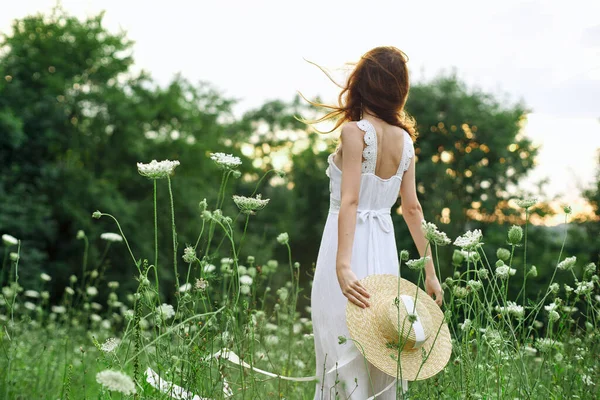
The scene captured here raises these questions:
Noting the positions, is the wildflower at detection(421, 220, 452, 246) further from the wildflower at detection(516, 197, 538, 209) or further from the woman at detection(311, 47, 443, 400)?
the wildflower at detection(516, 197, 538, 209)

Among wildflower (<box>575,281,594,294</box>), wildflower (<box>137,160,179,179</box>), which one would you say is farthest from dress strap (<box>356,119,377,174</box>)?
wildflower (<box>575,281,594,294</box>)

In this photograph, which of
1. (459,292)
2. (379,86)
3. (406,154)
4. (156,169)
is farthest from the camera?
(406,154)

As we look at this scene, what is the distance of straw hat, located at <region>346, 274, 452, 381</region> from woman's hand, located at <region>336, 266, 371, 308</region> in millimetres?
30

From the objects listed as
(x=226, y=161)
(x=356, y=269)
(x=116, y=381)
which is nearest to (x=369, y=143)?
(x=356, y=269)

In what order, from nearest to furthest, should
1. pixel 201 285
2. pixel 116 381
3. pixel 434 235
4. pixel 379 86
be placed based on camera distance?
pixel 116 381 → pixel 434 235 → pixel 201 285 → pixel 379 86

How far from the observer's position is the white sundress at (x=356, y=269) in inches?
124

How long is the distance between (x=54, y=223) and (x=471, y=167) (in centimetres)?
1330

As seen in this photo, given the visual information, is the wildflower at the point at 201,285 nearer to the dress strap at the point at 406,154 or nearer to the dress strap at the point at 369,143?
the dress strap at the point at 369,143

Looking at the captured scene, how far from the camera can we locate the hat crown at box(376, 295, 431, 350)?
294 centimetres

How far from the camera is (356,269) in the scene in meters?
3.21

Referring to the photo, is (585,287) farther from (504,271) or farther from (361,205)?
(361,205)

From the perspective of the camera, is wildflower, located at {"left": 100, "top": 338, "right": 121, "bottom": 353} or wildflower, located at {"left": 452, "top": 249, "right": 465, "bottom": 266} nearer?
wildflower, located at {"left": 100, "top": 338, "right": 121, "bottom": 353}

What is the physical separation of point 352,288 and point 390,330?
0.25 m

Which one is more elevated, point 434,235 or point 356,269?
point 434,235
